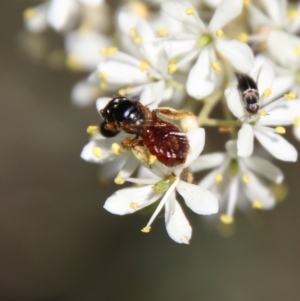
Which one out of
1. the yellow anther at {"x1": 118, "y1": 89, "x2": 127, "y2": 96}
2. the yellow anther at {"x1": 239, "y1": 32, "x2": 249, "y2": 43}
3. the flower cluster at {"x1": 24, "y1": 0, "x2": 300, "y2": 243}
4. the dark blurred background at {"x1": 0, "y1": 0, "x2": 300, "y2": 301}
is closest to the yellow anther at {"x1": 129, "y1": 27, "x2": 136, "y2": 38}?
the flower cluster at {"x1": 24, "y1": 0, "x2": 300, "y2": 243}

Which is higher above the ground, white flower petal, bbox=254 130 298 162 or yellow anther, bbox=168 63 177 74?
yellow anther, bbox=168 63 177 74

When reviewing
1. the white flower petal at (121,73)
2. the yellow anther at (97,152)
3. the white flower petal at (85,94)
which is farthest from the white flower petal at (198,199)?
the white flower petal at (85,94)

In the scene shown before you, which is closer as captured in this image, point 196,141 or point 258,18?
point 196,141

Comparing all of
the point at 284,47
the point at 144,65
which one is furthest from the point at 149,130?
the point at 284,47

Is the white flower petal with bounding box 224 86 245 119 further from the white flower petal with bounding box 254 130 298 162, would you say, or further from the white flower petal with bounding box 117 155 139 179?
the white flower petal with bounding box 117 155 139 179

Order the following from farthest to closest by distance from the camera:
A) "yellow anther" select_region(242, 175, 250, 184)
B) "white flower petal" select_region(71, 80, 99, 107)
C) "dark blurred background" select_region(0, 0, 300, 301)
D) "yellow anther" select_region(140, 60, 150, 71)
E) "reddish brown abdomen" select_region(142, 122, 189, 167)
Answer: "dark blurred background" select_region(0, 0, 300, 301) < "white flower petal" select_region(71, 80, 99, 107) < "yellow anther" select_region(242, 175, 250, 184) < "yellow anther" select_region(140, 60, 150, 71) < "reddish brown abdomen" select_region(142, 122, 189, 167)

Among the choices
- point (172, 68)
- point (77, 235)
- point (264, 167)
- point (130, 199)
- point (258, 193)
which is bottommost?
point (77, 235)

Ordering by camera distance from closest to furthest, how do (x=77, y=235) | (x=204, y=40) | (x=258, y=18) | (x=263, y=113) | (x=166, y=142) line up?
(x=166, y=142) < (x=263, y=113) < (x=204, y=40) < (x=258, y=18) < (x=77, y=235)

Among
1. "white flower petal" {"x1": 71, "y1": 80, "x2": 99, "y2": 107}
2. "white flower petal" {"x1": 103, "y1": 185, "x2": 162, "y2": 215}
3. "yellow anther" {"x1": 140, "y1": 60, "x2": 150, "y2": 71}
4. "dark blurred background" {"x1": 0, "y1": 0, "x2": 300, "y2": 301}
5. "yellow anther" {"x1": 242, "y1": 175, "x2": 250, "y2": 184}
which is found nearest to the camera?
"white flower petal" {"x1": 103, "y1": 185, "x2": 162, "y2": 215}

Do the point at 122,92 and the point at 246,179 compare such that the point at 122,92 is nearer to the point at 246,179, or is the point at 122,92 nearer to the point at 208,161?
the point at 208,161
